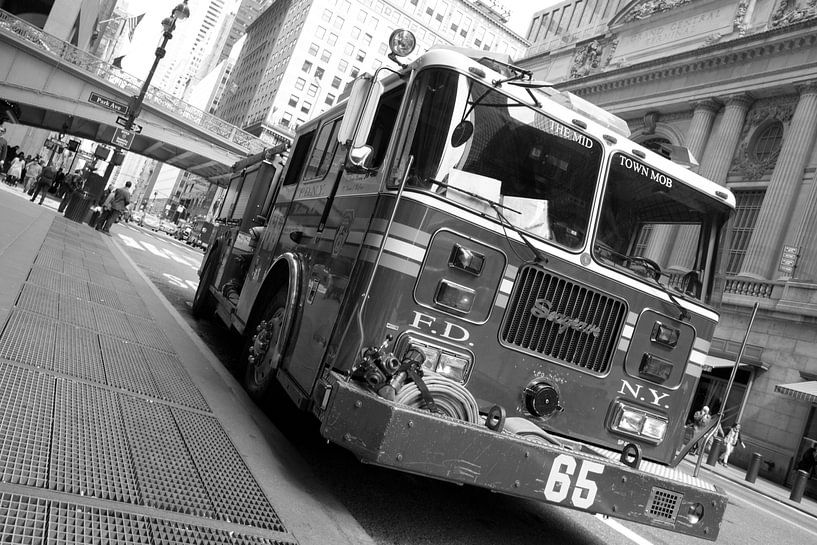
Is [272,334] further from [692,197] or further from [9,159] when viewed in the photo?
[9,159]

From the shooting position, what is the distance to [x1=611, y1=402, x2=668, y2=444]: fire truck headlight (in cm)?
479

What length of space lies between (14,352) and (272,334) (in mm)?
1912

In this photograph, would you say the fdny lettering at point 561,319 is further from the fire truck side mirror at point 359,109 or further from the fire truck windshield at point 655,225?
the fire truck side mirror at point 359,109

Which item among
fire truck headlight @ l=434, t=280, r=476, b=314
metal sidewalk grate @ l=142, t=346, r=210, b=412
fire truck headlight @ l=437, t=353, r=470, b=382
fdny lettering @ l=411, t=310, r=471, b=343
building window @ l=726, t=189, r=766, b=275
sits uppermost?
building window @ l=726, t=189, r=766, b=275

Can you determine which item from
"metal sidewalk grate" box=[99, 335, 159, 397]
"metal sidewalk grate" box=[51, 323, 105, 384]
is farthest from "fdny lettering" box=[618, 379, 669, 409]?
"metal sidewalk grate" box=[51, 323, 105, 384]

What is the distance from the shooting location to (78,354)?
555 cm

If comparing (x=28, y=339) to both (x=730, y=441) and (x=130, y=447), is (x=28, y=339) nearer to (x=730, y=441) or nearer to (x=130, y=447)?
(x=130, y=447)

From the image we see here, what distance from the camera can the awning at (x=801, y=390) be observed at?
18.8 m

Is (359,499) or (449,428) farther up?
(449,428)

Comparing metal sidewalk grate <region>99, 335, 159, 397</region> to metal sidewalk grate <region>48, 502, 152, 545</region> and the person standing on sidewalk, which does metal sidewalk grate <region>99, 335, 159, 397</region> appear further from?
the person standing on sidewalk

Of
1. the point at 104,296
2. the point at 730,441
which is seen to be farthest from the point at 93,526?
the point at 730,441

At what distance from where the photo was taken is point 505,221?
4328mm

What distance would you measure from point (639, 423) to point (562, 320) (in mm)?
1077

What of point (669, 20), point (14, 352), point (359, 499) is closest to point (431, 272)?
point (359, 499)
